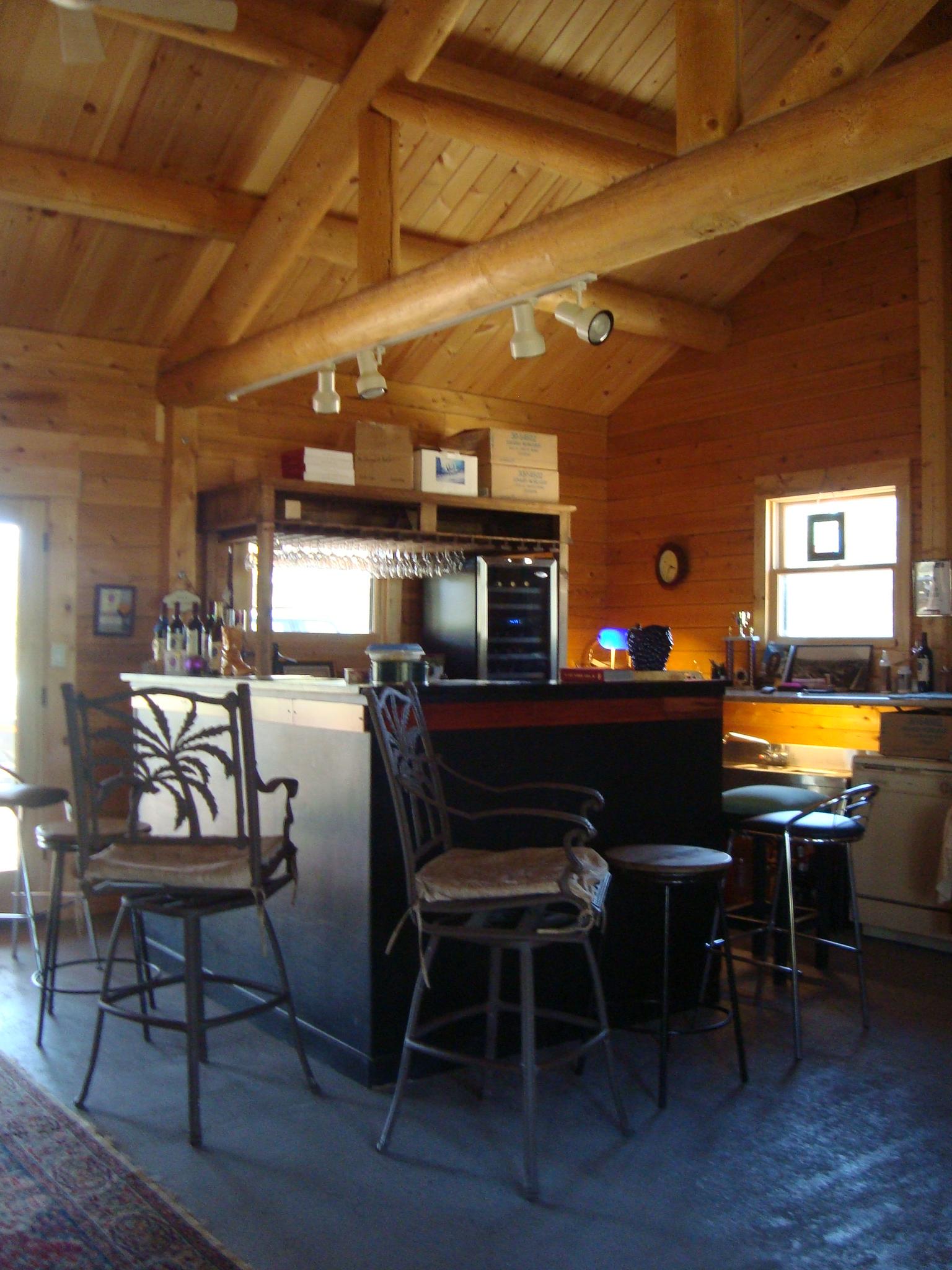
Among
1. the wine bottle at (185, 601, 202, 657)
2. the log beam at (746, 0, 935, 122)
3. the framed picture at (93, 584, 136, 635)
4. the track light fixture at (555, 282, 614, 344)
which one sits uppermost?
the log beam at (746, 0, 935, 122)

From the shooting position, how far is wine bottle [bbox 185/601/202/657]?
16.0 ft

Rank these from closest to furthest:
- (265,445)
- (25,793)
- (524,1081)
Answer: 1. (524,1081)
2. (25,793)
3. (265,445)

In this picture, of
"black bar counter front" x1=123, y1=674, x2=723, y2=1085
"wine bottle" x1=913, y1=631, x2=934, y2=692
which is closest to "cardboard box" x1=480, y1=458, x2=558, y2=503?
"wine bottle" x1=913, y1=631, x2=934, y2=692

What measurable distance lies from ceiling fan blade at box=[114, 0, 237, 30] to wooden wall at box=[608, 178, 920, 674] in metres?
3.92

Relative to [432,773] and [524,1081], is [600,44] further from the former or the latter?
[524,1081]

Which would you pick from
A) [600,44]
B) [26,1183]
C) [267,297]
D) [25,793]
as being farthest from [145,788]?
[600,44]

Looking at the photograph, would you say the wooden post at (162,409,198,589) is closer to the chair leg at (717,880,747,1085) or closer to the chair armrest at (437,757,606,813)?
the chair armrest at (437,757,606,813)

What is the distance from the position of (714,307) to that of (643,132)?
5.09 feet

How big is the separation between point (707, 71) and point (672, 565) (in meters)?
4.00

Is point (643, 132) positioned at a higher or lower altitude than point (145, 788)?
higher

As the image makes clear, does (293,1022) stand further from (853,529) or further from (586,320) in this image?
(853,529)

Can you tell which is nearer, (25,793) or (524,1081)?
(524,1081)

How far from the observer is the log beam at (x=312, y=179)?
166 inches

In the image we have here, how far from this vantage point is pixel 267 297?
5.14m
